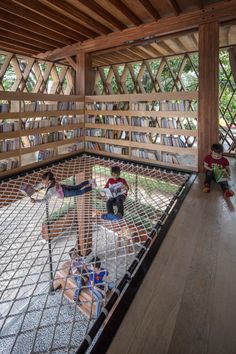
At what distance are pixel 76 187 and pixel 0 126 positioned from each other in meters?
0.98

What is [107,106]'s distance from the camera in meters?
3.25

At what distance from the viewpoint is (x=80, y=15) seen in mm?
2562

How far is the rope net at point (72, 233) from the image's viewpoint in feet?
4.61

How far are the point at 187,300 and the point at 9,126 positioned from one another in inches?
89.6

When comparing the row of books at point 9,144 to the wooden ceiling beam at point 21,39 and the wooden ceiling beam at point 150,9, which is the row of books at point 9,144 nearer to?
the wooden ceiling beam at point 21,39

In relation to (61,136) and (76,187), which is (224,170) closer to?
(76,187)

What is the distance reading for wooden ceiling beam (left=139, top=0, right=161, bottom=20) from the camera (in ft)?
7.45

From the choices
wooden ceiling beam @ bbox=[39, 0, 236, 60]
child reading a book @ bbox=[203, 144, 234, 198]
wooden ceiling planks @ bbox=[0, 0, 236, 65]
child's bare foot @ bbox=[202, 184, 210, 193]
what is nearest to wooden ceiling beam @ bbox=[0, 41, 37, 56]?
wooden ceiling planks @ bbox=[0, 0, 236, 65]

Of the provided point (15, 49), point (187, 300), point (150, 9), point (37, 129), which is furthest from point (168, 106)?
point (15, 49)

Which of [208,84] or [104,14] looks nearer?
[208,84]

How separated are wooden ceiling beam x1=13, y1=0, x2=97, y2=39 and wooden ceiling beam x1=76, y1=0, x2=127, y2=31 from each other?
0.39 m

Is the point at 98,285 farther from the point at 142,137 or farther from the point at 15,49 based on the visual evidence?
the point at 15,49

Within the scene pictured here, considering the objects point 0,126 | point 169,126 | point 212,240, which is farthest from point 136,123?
point 212,240

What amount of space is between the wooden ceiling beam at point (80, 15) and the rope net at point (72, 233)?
1.55 m
